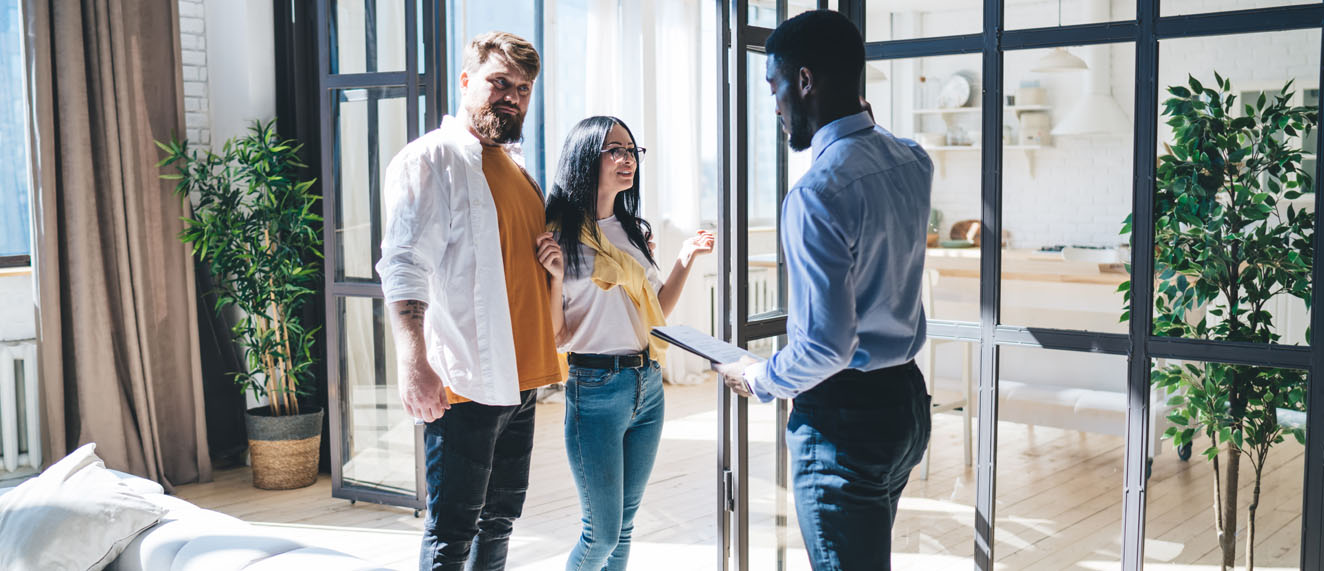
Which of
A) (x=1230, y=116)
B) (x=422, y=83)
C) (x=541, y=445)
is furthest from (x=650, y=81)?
(x=1230, y=116)

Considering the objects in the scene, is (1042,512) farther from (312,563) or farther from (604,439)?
(312,563)

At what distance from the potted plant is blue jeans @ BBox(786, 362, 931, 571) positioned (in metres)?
2.84

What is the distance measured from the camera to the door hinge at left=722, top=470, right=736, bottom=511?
2471 mm

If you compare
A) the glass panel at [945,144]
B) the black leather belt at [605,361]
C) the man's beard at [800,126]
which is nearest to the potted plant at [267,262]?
the black leather belt at [605,361]

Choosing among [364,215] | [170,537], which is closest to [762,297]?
[170,537]

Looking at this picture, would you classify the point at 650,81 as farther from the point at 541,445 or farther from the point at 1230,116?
the point at 1230,116

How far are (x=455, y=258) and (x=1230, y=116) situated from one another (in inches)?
62.2

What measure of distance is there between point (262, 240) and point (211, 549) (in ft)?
8.51

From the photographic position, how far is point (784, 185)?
2510mm

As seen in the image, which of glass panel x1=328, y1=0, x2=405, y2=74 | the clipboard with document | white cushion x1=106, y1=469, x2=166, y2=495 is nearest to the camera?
the clipboard with document

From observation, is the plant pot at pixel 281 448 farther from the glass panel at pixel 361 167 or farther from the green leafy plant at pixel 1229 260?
the green leafy plant at pixel 1229 260

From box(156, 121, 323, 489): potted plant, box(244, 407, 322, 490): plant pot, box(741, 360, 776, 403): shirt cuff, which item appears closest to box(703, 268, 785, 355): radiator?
box(741, 360, 776, 403): shirt cuff

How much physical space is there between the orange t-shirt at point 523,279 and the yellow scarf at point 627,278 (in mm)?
129

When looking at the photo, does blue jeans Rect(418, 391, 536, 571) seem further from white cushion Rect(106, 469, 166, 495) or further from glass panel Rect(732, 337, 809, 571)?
glass panel Rect(732, 337, 809, 571)
